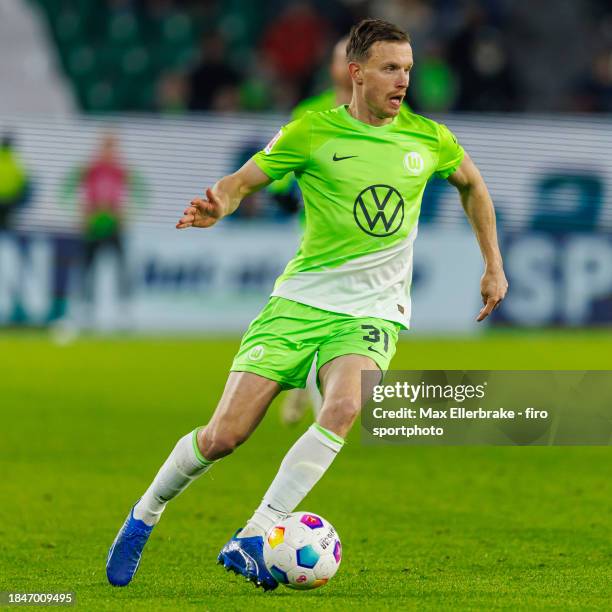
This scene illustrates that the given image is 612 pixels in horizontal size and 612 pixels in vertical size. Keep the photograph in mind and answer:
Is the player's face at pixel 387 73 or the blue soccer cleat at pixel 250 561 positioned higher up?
the player's face at pixel 387 73

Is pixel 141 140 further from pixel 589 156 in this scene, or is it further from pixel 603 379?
pixel 603 379

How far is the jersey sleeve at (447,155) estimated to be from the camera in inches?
241

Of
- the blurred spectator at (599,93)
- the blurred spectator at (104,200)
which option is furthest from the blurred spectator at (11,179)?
the blurred spectator at (599,93)

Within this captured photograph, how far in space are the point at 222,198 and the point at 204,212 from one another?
0.39ft

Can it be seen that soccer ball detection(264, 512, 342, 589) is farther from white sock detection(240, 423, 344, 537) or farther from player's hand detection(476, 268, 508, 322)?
player's hand detection(476, 268, 508, 322)

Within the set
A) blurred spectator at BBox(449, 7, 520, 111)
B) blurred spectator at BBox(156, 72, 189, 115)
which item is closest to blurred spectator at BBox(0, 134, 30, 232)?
blurred spectator at BBox(156, 72, 189, 115)

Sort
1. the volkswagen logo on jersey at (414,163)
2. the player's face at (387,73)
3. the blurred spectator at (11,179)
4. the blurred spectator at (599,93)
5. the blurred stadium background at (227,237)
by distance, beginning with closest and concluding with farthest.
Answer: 1. the player's face at (387,73)
2. the volkswagen logo on jersey at (414,163)
3. the blurred stadium background at (227,237)
4. the blurred spectator at (11,179)
5. the blurred spectator at (599,93)

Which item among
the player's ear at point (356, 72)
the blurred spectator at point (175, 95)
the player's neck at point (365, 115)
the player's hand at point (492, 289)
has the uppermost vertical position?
the player's ear at point (356, 72)

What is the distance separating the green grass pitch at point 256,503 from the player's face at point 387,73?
75.2 inches

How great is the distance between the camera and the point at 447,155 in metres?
6.14

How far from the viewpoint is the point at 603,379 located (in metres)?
12.7

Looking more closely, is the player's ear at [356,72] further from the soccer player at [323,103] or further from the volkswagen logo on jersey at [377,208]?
the soccer player at [323,103]

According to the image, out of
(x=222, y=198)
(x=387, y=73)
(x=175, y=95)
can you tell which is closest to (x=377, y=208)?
(x=387, y=73)

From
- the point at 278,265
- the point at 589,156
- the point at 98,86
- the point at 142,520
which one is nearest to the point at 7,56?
the point at 98,86
